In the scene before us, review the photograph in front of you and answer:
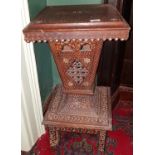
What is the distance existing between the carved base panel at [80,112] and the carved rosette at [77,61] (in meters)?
0.09

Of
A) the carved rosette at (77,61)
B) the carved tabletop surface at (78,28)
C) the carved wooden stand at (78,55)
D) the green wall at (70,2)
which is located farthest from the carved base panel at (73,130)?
the green wall at (70,2)

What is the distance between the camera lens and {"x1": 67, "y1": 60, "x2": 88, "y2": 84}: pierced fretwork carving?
1.26 m

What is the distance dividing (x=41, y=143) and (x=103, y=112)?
1.74 feet

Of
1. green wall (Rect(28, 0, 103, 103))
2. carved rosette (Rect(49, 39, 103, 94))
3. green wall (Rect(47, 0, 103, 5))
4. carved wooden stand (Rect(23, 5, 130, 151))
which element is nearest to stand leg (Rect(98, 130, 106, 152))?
carved wooden stand (Rect(23, 5, 130, 151))

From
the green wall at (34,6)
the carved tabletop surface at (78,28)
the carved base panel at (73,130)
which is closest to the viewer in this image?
the carved tabletop surface at (78,28)

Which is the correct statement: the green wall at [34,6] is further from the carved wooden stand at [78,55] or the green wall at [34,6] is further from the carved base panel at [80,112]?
the carved base panel at [80,112]

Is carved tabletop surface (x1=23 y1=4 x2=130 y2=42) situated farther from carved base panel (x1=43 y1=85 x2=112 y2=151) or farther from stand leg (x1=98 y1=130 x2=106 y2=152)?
stand leg (x1=98 y1=130 x2=106 y2=152)

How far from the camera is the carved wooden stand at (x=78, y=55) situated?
1.00 m

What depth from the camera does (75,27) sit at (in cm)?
99
